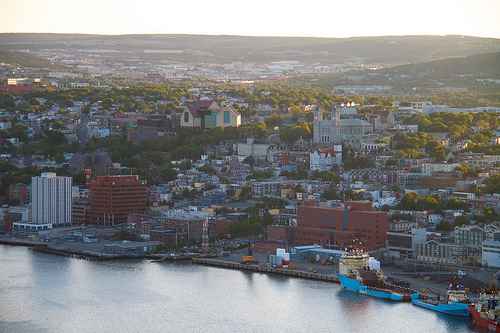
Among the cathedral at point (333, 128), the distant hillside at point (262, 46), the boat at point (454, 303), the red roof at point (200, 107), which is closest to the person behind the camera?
the boat at point (454, 303)

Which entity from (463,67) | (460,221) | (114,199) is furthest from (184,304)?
(463,67)

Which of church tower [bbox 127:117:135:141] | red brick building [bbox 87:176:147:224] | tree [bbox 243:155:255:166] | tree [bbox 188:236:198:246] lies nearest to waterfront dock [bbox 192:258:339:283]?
tree [bbox 188:236:198:246]

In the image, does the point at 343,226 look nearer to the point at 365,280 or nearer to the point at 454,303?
the point at 365,280

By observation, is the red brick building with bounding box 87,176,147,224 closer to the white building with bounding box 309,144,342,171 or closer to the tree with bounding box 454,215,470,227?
the white building with bounding box 309,144,342,171

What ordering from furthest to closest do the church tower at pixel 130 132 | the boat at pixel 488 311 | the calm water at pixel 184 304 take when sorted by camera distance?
the church tower at pixel 130 132 → the calm water at pixel 184 304 → the boat at pixel 488 311

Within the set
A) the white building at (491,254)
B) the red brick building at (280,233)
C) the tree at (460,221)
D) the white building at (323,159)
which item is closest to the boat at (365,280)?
the white building at (491,254)

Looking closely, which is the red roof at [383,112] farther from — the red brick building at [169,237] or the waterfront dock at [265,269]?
the waterfront dock at [265,269]

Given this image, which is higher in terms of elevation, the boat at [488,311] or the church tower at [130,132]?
the church tower at [130,132]

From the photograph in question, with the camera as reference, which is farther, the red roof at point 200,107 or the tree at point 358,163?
the red roof at point 200,107
